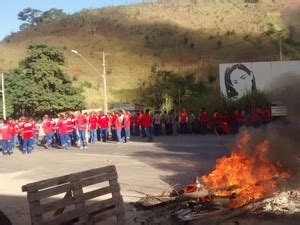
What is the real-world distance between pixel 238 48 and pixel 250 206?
5495cm

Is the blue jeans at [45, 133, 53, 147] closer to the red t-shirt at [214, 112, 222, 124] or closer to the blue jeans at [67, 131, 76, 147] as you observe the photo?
the blue jeans at [67, 131, 76, 147]

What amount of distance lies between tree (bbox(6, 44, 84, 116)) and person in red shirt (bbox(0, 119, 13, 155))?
1940 cm

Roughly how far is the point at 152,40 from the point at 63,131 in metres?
47.4

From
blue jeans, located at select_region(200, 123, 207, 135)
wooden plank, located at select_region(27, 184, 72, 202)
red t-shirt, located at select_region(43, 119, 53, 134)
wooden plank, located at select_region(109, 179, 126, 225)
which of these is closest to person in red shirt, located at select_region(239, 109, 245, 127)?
blue jeans, located at select_region(200, 123, 207, 135)

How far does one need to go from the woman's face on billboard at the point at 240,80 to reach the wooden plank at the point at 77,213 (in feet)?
85.8

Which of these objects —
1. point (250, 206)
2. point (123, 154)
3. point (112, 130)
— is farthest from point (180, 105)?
point (250, 206)

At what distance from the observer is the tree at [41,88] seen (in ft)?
139

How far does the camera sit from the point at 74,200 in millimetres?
7875

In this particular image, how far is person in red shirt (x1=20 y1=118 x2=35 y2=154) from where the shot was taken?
22.6 meters

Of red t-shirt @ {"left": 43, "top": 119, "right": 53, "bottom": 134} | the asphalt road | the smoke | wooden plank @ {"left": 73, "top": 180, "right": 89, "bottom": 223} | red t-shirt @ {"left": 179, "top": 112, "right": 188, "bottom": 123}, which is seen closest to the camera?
wooden plank @ {"left": 73, "top": 180, "right": 89, "bottom": 223}

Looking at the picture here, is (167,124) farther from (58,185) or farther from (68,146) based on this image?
(58,185)

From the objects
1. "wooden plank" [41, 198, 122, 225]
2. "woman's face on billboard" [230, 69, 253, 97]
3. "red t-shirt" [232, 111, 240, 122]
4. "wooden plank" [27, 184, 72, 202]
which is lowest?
"wooden plank" [41, 198, 122, 225]

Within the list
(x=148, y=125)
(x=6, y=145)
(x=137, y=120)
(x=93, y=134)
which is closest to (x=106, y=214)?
(x=6, y=145)

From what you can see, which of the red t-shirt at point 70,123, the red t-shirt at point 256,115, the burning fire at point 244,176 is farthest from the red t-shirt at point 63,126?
the burning fire at point 244,176
